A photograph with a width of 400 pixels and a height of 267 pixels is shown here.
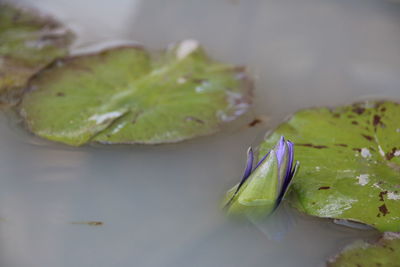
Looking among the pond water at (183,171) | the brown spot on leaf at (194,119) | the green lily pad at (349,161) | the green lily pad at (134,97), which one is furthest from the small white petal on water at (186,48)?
the green lily pad at (349,161)

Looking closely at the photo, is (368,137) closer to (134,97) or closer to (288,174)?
(288,174)

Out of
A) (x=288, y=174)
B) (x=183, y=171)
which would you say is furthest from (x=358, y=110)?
(x=183, y=171)

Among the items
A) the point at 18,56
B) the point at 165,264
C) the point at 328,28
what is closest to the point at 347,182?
the point at 165,264

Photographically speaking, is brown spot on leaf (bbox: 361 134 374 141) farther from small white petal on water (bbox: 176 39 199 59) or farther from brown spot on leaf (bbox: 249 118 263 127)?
small white petal on water (bbox: 176 39 199 59)

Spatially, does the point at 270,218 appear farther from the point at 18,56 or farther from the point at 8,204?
the point at 18,56

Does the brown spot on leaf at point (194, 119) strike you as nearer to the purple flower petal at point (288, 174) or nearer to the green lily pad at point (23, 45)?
the purple flower petal at point (288, 174)
